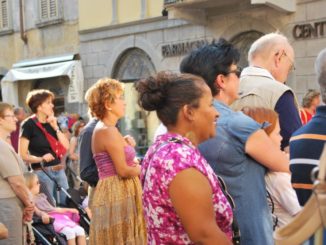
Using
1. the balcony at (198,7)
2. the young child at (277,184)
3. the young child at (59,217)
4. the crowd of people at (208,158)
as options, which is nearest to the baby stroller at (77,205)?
the young child at (59,217)

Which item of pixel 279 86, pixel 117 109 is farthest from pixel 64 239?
pixel 279 86

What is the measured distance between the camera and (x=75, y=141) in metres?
12.6

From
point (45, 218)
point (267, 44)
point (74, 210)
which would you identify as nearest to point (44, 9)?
point (74, 210)

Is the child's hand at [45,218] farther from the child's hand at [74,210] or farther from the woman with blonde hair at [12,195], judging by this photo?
the woman with blonde hair at [12,195]

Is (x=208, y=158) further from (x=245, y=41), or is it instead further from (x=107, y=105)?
(x=245, y=41)

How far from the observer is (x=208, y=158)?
11.3 ft

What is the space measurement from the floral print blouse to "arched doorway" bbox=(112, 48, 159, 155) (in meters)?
13.4

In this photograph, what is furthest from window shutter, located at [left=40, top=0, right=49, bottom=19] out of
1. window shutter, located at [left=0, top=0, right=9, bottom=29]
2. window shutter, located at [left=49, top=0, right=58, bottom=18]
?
window shutter, located at [left=0, top=0, right=9, bottom=29]

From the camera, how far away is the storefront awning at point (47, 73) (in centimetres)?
1842

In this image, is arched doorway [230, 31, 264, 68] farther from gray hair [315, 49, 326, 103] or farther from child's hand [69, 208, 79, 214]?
gray hair [315, 49, 326, 103]

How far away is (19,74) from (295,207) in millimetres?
18091

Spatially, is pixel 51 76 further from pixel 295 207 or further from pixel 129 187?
pixel 295 207

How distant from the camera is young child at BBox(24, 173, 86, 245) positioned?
7081 mm

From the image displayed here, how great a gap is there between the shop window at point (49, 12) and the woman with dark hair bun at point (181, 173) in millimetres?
17026
